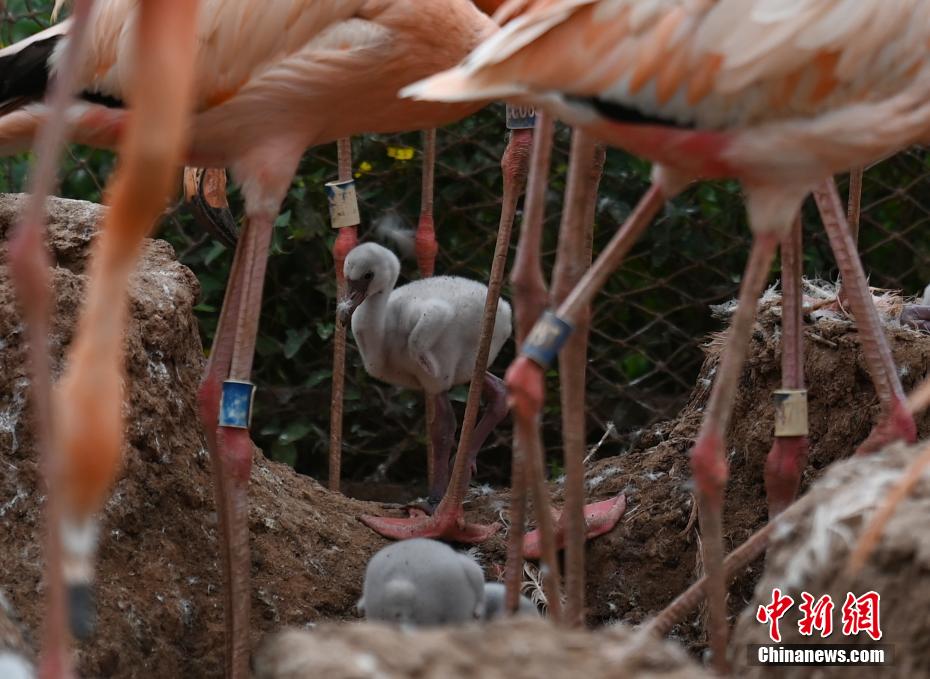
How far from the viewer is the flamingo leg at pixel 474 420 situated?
9.43 ft

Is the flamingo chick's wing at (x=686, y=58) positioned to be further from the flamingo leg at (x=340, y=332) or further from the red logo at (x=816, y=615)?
the flamingo leg at (x=340, y=332)

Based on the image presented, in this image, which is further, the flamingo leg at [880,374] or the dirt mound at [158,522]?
the dirt mound at [158,522]

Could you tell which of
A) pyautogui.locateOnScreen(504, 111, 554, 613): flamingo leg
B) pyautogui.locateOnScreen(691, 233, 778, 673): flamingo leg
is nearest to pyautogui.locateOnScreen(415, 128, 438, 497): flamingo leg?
pyautogui.locateOnScreen(504, 111, 554, 613): flamingo leg

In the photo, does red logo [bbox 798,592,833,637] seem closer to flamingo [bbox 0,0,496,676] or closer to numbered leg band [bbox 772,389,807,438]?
numbered leg band [bbox 772,389,807,438]

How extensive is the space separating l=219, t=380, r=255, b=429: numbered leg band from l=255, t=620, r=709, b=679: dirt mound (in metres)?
1.21

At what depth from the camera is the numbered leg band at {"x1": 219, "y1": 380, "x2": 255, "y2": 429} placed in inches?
96.9

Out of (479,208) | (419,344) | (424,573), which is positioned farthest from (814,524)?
(479,208)

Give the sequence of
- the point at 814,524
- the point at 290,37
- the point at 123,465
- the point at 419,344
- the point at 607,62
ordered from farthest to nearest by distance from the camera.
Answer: the point at 419,344 < the point at 123,465 < the point at 290,37 < the point at 607,62 < the point at 814,524

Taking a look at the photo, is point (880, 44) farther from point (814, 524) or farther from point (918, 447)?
point (814, 524)

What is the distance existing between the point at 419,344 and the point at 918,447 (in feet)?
5.73

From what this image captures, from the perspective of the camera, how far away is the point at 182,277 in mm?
3045

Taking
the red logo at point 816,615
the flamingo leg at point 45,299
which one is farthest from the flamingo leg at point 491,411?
the flamingo leg at point 45,299

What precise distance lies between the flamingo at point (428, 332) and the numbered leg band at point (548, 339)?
142 centimetres

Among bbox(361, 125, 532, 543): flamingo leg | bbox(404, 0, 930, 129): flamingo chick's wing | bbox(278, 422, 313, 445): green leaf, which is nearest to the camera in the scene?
bbox(404, 0, 930, 129): flamingo chick's wing
